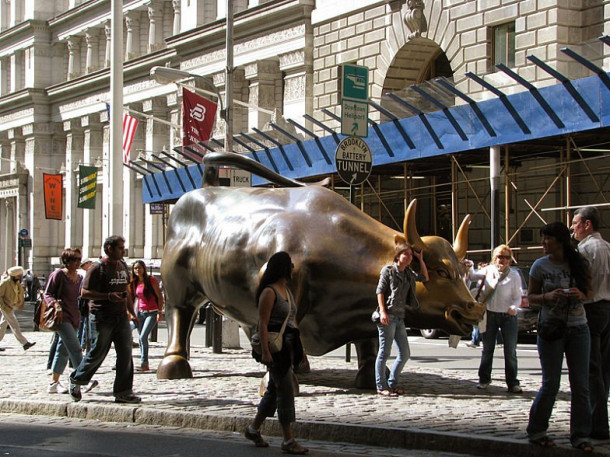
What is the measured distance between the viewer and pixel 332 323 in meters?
11.8

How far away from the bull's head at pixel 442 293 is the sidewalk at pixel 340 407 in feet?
2.82

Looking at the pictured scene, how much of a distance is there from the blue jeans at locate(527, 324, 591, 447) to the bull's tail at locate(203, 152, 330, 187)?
5.85 m

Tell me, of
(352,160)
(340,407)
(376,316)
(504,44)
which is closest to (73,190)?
(504,44)

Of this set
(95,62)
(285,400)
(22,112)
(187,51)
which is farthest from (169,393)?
(22,112)

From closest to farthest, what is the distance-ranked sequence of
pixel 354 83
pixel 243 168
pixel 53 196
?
pixel 243 168 < pixel 354 83 < pixel 53 196

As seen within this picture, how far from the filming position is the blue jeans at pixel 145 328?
50.8 ft

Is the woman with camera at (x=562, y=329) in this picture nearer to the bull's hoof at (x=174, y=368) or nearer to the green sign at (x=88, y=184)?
the bull's hoof at (x=174, y=368)

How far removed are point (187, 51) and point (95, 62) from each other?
47.3 feet

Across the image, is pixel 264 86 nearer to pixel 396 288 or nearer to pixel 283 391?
pixel 396 288

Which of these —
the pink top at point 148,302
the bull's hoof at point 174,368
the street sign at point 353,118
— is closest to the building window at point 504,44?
the street sign at point 353,118

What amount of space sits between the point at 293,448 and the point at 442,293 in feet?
11.1

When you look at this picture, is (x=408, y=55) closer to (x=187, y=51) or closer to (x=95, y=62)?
(x=187, y=51)

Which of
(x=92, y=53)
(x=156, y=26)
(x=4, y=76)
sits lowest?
(x=92, y=53)

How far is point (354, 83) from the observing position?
49.6ft
